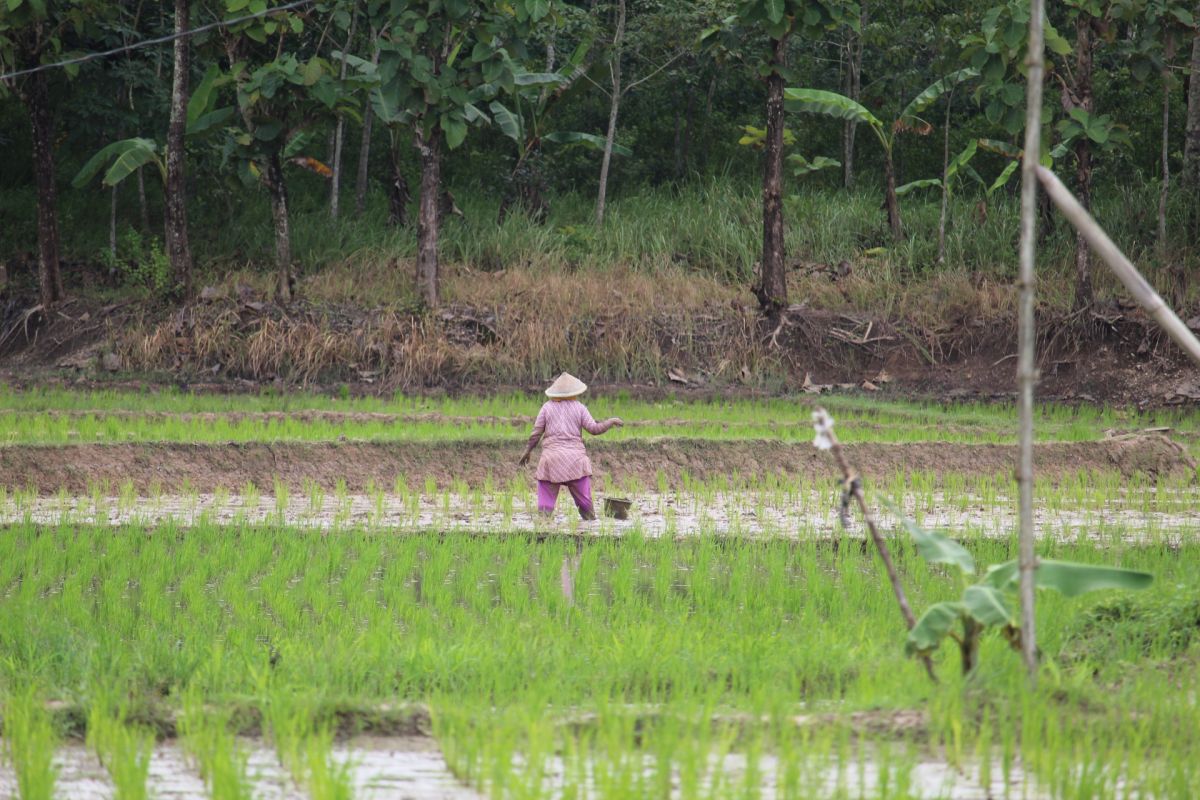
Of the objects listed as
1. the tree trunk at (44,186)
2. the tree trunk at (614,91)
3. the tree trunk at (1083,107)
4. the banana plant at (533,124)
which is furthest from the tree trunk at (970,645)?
the tree trunk at (44,186)

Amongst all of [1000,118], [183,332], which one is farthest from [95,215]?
[1000,118]

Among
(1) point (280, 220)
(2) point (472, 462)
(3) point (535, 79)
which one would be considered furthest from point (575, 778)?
(3) point (535, 79)

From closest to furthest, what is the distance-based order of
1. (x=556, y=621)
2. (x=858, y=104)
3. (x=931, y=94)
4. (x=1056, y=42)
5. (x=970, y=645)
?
(x=970, y=645) → (x=556, y=621) → (x=1056, y=42) → (x=858, y=104) → (x=931, y=94)

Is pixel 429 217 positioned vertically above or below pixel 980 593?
above

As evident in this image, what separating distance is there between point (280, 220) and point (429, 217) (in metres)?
1.71

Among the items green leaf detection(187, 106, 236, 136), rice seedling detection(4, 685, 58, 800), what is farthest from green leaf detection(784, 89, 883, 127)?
rice seedling detection(4, 685, 58, 800)

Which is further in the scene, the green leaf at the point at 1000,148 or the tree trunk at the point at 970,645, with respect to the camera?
the green leaf at the point at 1000,148

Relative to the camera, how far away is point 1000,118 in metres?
12.5

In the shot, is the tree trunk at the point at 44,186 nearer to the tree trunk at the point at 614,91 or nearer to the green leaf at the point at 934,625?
the tree trunk at the point at 614,91

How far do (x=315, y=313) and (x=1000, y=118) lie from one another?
7.37m

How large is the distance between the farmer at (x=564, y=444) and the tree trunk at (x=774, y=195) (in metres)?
6.71

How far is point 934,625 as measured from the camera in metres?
3.17

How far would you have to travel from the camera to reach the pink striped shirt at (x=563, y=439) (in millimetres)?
7125

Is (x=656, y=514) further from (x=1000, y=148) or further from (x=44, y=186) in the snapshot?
(x=44, y=186)
